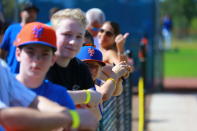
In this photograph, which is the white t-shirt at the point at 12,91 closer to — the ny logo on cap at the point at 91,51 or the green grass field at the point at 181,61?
the ny logo on cap at the point at 91,51

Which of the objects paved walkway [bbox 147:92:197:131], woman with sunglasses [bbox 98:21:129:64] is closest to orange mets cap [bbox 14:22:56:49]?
woman with sunglasses [bbox 98:21:129:64]

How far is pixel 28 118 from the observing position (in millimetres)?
2783

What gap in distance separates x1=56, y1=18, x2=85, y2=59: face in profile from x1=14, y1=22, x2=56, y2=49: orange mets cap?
31.8 inches

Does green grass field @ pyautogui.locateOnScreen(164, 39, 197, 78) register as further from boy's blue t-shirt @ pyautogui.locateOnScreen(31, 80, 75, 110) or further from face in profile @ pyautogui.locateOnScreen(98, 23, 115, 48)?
boy's blue t-shirt @ pyautogui.locateOnScreen(31, 80, 75, 110)

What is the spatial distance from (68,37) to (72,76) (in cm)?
37

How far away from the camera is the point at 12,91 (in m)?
3.12

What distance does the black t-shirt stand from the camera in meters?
4.28

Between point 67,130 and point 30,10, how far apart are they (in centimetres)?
795

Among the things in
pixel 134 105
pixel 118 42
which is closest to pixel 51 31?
pixel 118 42

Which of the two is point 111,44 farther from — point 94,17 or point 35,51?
point 35,51

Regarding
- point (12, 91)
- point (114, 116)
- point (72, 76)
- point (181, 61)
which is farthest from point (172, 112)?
point (181, 61)

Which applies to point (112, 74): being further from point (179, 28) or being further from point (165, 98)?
point (179, 28)

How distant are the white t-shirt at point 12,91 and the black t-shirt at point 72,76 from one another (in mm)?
1109

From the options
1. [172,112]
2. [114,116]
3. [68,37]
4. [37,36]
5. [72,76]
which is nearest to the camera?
[37,36]
